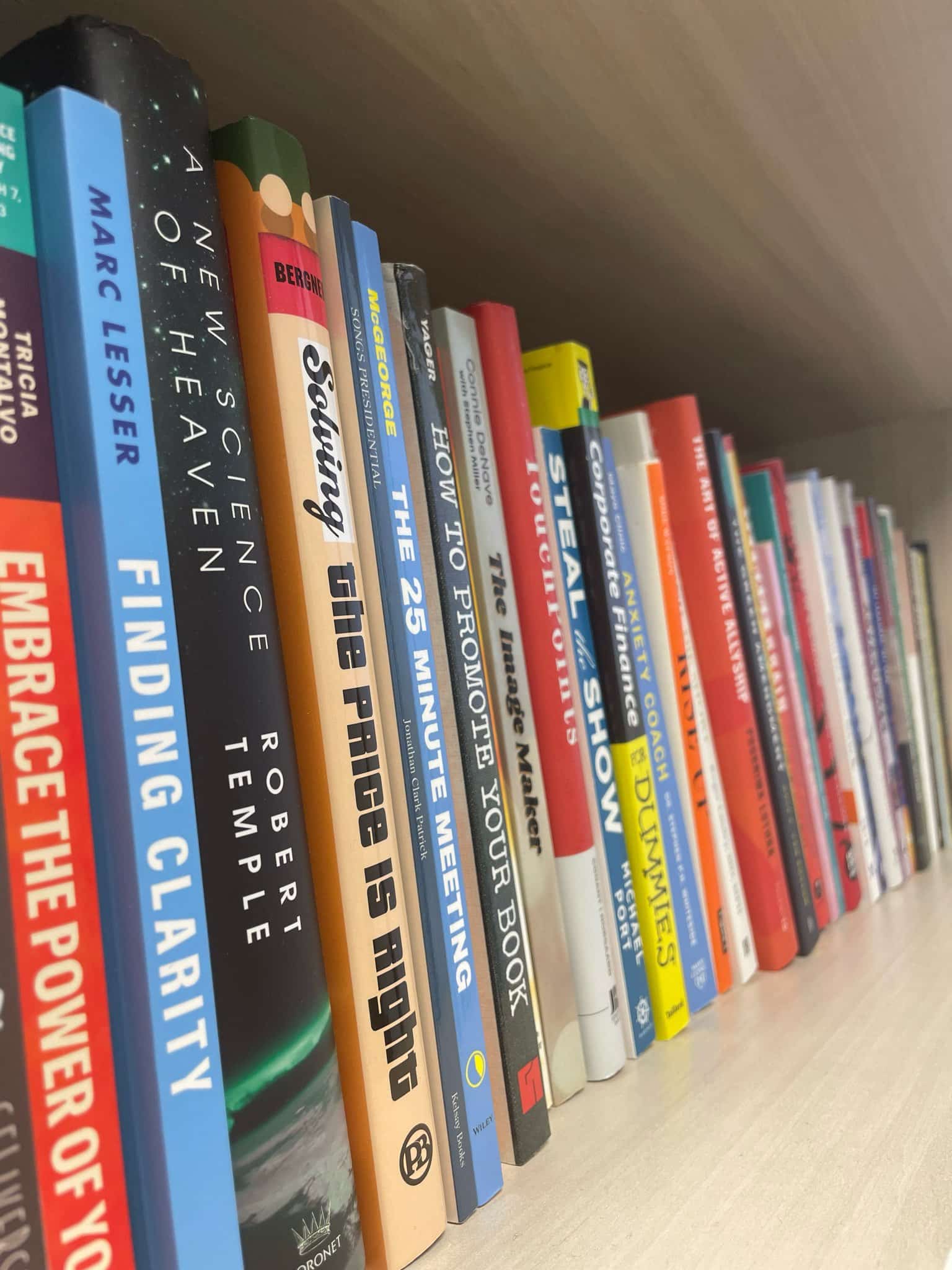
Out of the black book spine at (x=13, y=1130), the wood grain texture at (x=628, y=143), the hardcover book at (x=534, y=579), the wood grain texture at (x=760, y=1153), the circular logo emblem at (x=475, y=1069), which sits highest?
the wood grain texture at (x=628, y=143)

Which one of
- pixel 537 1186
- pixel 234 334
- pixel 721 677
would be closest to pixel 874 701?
pixel 721 677

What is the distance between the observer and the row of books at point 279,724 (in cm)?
30

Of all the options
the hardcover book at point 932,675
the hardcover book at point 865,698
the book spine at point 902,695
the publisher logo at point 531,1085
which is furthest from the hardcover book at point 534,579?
the hardcover book at point 932,675

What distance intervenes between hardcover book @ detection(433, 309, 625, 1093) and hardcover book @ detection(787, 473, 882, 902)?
1.40 ft

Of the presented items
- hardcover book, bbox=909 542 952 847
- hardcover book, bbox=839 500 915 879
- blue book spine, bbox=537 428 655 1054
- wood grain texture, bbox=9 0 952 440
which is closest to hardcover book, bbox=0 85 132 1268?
wood grain texture, bbox=9 0 952 440

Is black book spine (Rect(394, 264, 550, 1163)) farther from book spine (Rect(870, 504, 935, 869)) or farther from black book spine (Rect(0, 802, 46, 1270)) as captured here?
book spine (Rect(870, 504, 935, 869))

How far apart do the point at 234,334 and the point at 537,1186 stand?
39cm

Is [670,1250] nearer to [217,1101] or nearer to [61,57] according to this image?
[217,1101]

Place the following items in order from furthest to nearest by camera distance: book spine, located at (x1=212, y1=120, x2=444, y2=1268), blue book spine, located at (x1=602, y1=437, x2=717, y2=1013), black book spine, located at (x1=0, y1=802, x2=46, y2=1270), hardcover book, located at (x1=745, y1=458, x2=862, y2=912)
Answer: hardcover book, located at (x1=745, y1=458, x2=862, y2=912) → blue book spine, located at (x1=602, y1=437, x2=717, y2=1013) → book spine, located at (x1=212, y1=120, x2=444, y2=1268) → black book spine, located at (x1=0, y1=802, x2=46, y2=1270)

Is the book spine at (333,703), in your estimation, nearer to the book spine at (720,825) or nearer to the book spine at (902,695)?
the book spine at (720,825)

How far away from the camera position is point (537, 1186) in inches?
17.1

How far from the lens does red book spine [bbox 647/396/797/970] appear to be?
28.0 inches

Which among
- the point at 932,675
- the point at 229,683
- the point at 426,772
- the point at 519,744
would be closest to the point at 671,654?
the point at 519,744

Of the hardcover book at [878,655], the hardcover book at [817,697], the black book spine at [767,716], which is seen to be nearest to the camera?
the black book spine at [767,716]
